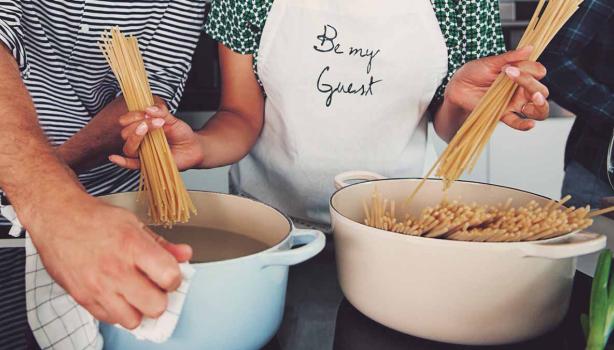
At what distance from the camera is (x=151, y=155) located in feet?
2.70

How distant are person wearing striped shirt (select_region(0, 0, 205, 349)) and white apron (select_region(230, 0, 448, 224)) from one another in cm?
19

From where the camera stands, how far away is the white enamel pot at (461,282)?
61 cm

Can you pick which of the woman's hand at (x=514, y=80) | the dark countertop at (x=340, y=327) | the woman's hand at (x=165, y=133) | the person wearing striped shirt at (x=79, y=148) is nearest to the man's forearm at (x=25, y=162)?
the person wearing striped shirt at (x=79, y=148)

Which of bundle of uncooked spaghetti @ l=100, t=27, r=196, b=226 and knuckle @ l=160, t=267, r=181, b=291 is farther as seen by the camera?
bundle of uncooked spaghetti @ l=100, t=27, r=196, b=226

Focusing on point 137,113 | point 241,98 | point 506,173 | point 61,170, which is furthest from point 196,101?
point 61,170

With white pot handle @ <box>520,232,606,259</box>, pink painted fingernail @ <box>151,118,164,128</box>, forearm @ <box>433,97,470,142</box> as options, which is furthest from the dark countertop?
forearm @ <box>433,97,470,142</box>

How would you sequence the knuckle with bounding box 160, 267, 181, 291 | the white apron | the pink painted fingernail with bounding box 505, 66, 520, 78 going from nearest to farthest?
1. the knuckle with bounding box 160, 267, 181, 291
2. the pink painted fingernail with bounding box 505, 66, 520, 78
3. the white apron

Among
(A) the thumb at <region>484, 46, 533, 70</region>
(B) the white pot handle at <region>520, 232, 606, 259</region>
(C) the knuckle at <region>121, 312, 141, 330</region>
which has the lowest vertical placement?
(C) the knuckle at <region>121, 312, 141, 330</region>

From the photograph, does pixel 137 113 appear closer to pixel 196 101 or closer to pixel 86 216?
pixel 86 216

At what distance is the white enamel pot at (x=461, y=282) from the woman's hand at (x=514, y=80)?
209mm

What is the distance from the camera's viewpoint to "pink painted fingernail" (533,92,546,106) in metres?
0.79

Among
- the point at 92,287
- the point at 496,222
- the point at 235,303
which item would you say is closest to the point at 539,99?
the point at 496,222

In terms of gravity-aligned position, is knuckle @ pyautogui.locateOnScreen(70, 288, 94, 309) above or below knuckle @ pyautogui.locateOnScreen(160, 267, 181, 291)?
below

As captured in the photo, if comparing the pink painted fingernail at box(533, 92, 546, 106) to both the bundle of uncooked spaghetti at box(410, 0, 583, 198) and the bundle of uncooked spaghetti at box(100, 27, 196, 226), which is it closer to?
the bundle of uncooked spaghetti at box(410, 0, 583, 198)
